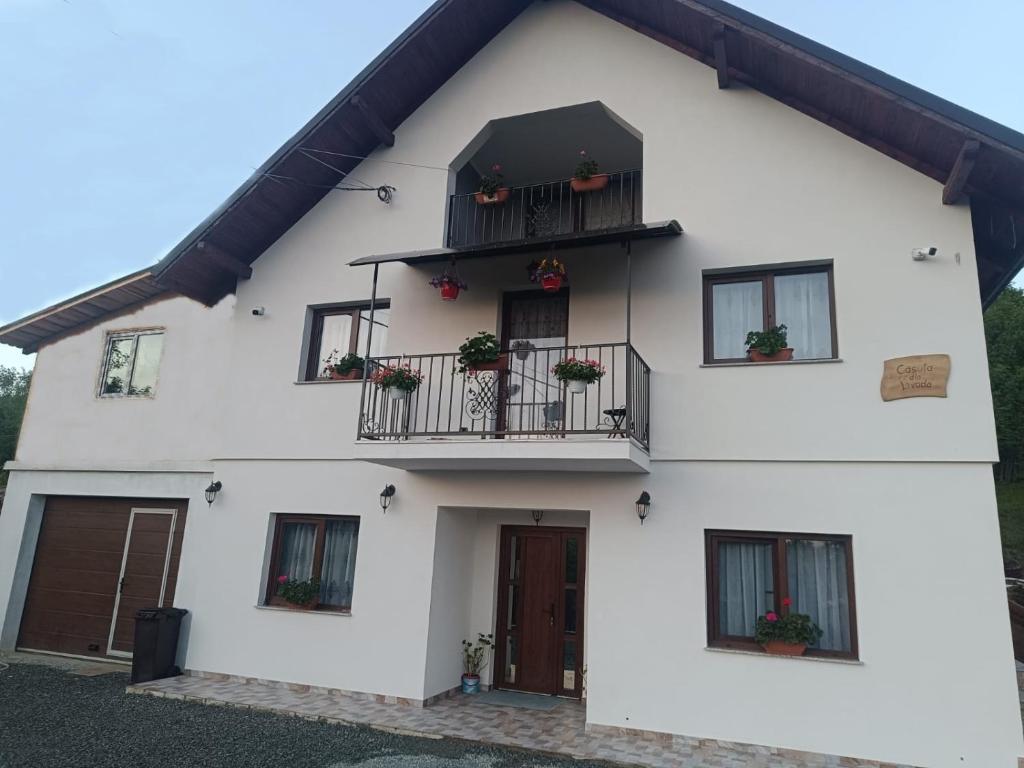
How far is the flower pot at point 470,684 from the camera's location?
28.4 feet

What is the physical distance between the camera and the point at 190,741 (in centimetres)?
656

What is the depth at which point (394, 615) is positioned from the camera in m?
8.27

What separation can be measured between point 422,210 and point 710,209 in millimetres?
3933

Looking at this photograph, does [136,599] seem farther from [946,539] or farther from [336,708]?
[946,539]

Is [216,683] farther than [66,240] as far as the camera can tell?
No

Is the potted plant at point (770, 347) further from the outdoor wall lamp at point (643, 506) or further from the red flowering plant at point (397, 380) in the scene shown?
the red flowering plant at point (397, 380)

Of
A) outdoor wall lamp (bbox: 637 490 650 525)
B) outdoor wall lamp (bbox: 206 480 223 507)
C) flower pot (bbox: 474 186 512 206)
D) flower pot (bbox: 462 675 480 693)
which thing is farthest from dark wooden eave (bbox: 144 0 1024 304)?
flower pot (bbox: 462 675 480 693)

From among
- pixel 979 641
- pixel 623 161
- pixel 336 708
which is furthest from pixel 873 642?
pixel 623 161

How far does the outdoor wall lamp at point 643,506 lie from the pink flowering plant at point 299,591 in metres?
4.38

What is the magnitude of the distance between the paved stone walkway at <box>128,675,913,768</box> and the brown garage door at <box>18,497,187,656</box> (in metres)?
2.06

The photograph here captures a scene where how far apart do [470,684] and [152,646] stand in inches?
165

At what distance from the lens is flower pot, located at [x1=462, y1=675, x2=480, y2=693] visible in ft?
28.4

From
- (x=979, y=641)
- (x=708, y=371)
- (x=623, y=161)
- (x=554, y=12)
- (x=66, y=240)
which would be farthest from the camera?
(x=66, y=240)

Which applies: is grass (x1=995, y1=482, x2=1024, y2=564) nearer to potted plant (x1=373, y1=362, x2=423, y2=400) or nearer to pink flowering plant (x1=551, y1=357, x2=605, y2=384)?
pink flowering plant (x1=551, y1=357, x2=605, y2=384)
